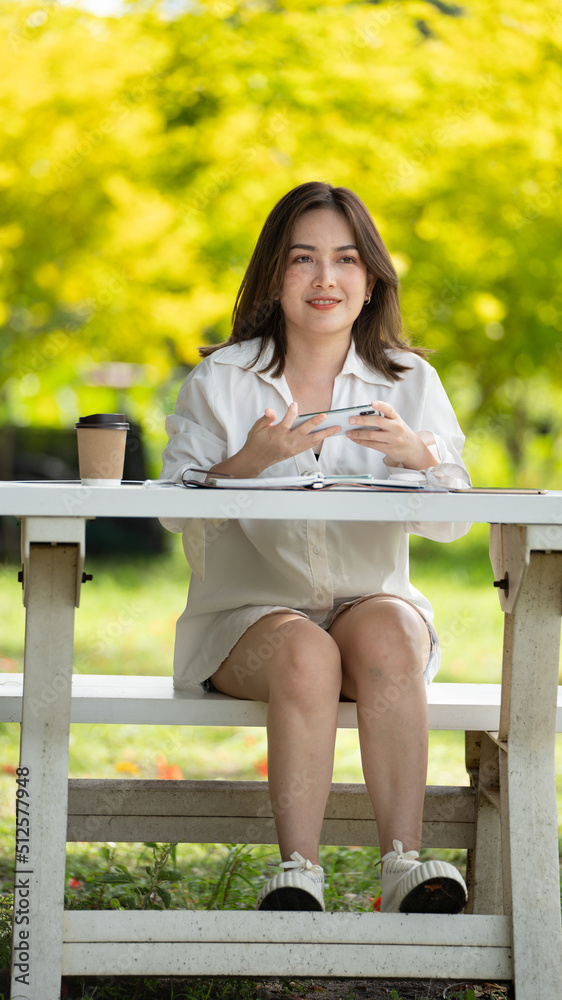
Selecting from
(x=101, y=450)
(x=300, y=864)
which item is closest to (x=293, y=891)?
(x=300, y=864)

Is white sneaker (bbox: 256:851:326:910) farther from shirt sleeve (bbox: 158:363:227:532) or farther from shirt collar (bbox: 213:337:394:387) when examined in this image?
shirt collar (bbox: 213:337:394:387)

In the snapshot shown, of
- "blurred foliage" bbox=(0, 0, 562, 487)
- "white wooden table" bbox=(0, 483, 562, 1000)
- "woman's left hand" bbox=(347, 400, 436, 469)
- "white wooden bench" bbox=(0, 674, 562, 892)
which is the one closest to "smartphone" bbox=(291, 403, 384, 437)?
"woman's left hand" bbox=(347, 400, 436, 469)

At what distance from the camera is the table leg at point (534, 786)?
5.90 ft

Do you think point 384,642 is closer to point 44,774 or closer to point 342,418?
point 342,418

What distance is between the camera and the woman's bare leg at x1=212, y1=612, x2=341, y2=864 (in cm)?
184

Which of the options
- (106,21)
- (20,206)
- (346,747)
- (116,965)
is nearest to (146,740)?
(346,747)

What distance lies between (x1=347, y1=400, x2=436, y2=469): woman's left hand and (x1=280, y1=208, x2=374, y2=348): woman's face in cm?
44

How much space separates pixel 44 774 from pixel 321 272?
1226 mm

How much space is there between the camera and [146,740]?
4305 millimetres

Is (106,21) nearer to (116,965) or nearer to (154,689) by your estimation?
(154,689)

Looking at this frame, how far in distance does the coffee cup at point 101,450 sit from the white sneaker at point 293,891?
2.42 feet

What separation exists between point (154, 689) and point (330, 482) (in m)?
0.67

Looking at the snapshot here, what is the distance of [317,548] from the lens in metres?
2.21

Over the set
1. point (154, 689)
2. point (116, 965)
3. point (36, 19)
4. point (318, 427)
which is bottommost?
point (116, 965)
